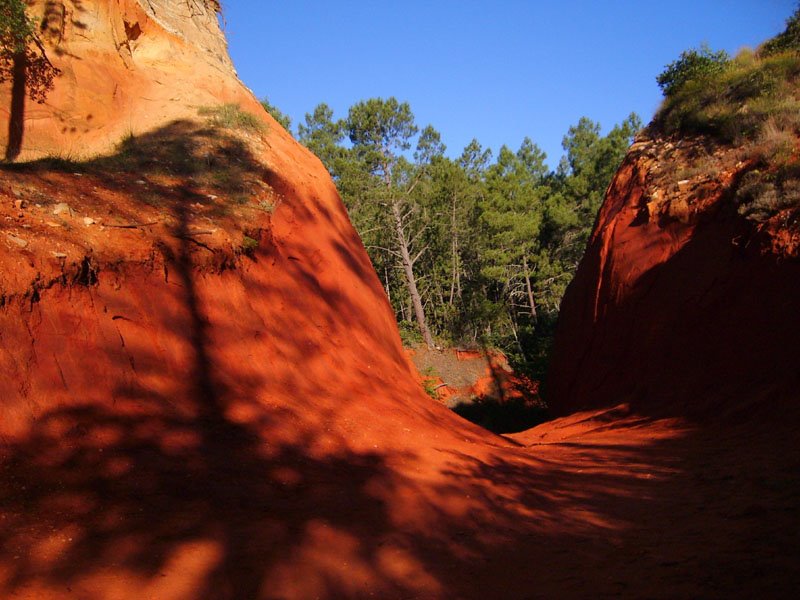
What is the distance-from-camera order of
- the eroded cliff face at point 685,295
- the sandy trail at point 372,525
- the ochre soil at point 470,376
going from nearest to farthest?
the sandy trail at point 372,525, the eroded cliff face at point 685,295, the ochre soil at point 470,376

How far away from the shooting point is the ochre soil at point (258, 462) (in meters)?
3.32

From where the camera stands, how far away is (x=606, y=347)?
13.5 meters

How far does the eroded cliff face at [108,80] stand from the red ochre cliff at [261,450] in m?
1.57

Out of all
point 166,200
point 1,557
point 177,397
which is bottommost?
point 1,557

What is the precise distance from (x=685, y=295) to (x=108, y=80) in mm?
13652

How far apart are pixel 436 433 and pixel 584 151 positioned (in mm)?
37578

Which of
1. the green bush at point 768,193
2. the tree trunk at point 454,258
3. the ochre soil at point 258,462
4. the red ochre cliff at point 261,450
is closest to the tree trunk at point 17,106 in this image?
the red ochre cliff at point 261,450

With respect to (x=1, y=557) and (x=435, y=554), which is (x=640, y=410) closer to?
(x=435, y=554)

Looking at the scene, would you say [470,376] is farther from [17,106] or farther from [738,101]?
[17,106]

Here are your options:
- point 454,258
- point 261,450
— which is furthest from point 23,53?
point 454,258

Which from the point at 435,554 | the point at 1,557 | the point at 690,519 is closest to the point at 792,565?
the point at 690,519

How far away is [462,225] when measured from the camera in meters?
34.4

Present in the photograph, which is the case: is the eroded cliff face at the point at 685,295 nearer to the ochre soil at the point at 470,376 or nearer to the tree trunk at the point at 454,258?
the ochre soil at the point at 470,376

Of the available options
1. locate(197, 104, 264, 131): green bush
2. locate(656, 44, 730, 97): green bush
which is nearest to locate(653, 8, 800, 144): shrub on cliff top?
locate(656, 44, 730, 97): green bush
